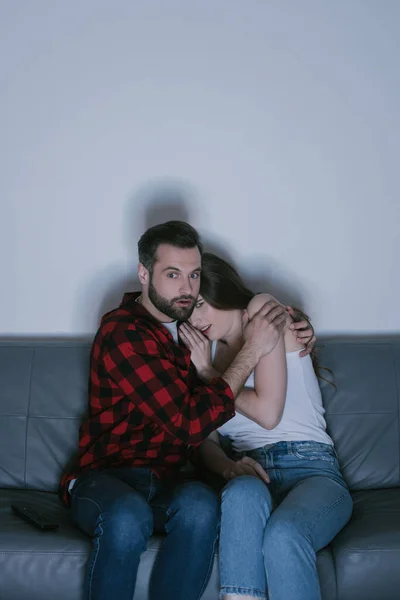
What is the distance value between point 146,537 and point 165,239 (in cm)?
91

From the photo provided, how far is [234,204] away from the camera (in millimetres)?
2881

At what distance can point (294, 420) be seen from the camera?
2.35 m

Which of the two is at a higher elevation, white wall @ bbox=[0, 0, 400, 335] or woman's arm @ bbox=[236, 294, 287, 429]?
white wall @ bbox=[0, 0, 400, 335]

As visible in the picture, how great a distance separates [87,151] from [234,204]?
1.98 feet

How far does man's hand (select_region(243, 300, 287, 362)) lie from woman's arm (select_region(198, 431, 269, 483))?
1.07ft

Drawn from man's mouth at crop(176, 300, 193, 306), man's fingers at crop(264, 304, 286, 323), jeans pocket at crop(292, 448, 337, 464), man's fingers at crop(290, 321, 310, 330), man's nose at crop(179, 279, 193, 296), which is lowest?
jeans pocket at crop(292, 448, 337, 464)

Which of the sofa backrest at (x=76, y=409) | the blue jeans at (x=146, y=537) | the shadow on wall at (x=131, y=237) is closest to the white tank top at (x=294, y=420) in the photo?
the sofa backrest at (x=76, y=409)

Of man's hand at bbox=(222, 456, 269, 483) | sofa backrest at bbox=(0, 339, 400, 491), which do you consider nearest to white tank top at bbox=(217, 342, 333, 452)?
man's hand at bbox=(222, 456, 269, 483)

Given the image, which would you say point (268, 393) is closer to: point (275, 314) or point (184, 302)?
point (275, 314)

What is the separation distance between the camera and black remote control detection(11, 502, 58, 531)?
7.06ft

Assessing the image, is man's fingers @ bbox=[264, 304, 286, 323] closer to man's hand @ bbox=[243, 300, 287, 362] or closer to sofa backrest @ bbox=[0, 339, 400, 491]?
man's hand @ bbox=[243, 300, 287, 362]

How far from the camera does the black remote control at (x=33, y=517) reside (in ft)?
7.06

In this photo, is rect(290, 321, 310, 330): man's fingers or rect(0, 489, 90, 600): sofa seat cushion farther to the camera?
rect(290, 321, 310, 330): man's fingers

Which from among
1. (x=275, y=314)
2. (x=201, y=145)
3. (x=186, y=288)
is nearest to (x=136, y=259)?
(x=201, y=145)
